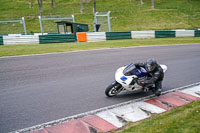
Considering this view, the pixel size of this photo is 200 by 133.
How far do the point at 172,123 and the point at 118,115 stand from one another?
4.67 ft

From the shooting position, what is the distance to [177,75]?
984 centimetres

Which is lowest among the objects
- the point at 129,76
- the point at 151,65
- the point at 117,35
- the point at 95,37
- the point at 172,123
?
the point at 172,123

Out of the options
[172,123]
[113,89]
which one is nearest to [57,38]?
[113,89]

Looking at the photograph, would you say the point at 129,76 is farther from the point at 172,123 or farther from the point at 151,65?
the point at 172,123

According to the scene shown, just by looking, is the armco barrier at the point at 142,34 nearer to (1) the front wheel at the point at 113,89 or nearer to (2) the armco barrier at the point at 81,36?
(2) the armco barrier at the point at 81,36

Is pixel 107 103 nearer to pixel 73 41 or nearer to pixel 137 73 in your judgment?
pixel 137 73

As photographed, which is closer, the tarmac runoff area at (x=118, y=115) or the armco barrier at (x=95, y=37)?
the tarmac runoff area at (x=118, y=115)

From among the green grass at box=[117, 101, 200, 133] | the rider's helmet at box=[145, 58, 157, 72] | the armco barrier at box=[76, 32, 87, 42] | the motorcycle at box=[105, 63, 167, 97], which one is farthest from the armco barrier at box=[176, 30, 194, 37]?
the green grass at box=[117, 101, 200, 133]

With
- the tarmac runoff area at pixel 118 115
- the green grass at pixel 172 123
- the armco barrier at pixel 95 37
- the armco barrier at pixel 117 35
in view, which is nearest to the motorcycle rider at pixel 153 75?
the tarmac runoff area at pixel 118 115

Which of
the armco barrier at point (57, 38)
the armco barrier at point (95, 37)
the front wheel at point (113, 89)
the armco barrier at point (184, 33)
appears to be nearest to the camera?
the front wheel at point (113, 89)

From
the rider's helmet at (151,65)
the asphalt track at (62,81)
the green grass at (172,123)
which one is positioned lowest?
the green grass at (172,123)

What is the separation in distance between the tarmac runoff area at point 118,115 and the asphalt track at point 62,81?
0.31 m

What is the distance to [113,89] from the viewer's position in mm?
7258

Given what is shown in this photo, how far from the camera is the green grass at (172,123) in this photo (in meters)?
5.01
